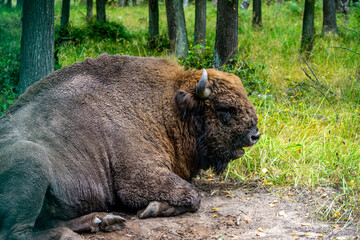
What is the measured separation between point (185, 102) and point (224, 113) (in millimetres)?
502

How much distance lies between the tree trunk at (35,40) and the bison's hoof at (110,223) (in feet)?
11.1

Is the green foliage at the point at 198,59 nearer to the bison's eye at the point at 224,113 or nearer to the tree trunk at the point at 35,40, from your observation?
the tree trunk at the point at 35,40

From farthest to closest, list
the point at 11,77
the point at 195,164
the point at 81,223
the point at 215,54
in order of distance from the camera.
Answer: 1. the point at 215,54
2. the point at 11,77
3. the point at 195,164
4. the point at 81,223

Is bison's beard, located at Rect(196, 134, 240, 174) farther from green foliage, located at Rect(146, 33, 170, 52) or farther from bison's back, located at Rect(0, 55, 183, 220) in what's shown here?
green foliage, located at Rect(146, 33, 170, 52)

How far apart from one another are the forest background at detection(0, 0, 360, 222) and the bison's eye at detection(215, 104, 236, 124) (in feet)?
3.97

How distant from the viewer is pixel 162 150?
189 inches

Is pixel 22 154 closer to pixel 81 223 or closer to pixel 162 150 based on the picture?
pixel 81 223

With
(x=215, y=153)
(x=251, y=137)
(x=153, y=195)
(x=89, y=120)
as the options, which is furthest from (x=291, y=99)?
(x=89, y=120)

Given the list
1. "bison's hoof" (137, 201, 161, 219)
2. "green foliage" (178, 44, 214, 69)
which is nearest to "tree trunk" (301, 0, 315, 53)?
"green foliage" (178, 44, 214, 69)

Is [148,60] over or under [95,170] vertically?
over

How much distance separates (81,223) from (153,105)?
5.41 ft

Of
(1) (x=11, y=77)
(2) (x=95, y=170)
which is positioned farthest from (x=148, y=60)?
(1) (x=11, y=77)

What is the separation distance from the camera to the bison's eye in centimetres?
490

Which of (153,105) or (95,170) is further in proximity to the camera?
(153,105)
